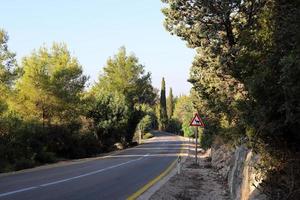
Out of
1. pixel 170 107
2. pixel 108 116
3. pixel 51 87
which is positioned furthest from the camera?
pixel 170 107

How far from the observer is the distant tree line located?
27.7 m

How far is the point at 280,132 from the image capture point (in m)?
9.91

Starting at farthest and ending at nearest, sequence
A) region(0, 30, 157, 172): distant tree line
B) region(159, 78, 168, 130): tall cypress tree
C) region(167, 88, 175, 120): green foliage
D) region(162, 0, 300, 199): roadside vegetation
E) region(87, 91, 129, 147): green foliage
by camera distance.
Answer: region(167, 88, 175, 120): green foliage < region(159, 78, 168, 130): tall cypress tree < region(87, 91, 129, 147): green foliage < region(0, 30, 157, 172): distant tree line < region(162, 0, 300, 199): roadside vegetation

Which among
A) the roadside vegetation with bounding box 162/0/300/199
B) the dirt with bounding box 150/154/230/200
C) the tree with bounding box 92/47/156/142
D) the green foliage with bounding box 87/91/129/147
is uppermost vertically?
the tree with bounding box 92/47/156/142

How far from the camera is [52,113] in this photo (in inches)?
1492

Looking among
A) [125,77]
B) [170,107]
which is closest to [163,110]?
[170,107]

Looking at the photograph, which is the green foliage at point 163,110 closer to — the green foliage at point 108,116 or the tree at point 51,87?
the green foliage at point 108,116

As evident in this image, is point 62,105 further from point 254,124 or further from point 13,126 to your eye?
point 254,124

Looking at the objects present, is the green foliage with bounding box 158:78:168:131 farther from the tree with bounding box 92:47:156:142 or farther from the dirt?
the dirt

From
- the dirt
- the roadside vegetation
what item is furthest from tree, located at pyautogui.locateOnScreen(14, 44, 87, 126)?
the roadside vegetation

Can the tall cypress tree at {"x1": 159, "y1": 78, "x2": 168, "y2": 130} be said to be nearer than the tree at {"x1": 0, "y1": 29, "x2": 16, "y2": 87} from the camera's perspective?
No

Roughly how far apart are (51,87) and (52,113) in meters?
2.13

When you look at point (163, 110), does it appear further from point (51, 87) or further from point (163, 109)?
point (51, 87)

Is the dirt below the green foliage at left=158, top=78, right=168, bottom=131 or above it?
below
